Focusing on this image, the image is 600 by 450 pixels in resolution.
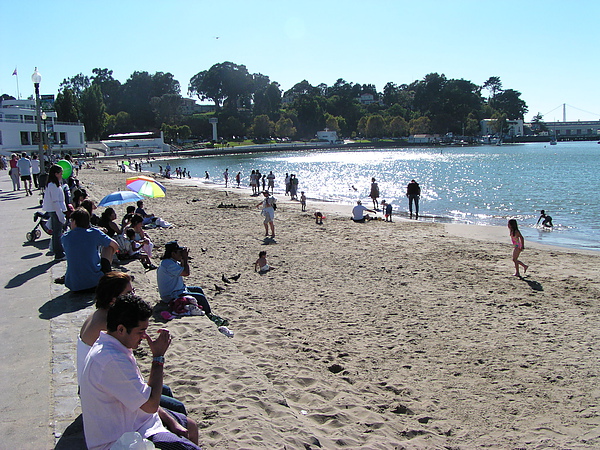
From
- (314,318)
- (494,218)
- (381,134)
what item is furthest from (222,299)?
(381,134)

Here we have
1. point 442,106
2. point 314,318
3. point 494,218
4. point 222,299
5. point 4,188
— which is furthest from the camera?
point 442,106

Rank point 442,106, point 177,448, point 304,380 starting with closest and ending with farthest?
point 177,448
point 304,380
point 442,106

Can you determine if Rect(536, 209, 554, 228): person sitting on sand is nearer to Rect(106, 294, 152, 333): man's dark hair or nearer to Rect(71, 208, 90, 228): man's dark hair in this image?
Rect(71, 208, 90, 228): man's dark hair

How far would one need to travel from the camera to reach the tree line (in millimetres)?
128625

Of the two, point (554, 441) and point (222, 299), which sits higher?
point (222, 299)

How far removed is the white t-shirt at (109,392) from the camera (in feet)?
9.47

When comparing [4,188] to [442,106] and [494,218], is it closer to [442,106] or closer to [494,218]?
[494,218]

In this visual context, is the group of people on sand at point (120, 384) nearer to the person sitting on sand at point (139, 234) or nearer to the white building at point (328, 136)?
the person sitting on sand at point (139, 234)

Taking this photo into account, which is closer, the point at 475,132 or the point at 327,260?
the point at 327,260

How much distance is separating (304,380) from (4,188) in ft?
66.5

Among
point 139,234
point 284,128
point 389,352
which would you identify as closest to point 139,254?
point 139,234

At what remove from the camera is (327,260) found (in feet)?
40.5

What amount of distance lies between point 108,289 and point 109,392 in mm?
1020

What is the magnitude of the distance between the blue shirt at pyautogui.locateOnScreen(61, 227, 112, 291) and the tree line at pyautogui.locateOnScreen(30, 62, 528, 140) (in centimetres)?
11621
